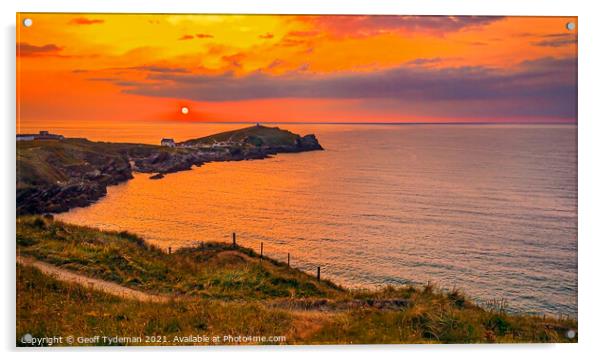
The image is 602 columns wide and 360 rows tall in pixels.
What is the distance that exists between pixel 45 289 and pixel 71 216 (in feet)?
4.06

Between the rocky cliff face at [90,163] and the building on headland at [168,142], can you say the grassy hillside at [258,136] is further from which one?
the building on headland at [168,142]

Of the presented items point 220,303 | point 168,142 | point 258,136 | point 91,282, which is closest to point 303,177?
point 258,136

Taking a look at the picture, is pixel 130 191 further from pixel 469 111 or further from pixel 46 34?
pixel 469 111

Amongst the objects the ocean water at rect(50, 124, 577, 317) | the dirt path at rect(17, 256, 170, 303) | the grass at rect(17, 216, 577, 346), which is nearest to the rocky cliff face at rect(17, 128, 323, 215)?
the ocean water at rect(50, 124, 577, 317)

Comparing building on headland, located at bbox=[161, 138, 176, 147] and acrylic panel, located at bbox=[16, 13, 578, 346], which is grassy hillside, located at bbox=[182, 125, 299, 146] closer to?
acrylic panel, located at bbox=[16, 13, 578, 346]

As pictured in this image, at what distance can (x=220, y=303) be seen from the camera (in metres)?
7.57

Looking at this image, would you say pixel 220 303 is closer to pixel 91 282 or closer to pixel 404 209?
pixel 91 282

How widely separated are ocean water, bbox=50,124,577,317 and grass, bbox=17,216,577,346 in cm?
25

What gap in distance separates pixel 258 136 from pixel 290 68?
1360 mm

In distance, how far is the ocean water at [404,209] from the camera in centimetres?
782


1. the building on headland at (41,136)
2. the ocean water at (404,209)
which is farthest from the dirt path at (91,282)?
the building on headland at (41,136)

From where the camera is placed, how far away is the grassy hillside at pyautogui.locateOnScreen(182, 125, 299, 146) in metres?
8.48

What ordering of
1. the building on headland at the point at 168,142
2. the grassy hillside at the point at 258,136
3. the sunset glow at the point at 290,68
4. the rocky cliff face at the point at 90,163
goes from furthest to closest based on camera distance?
1. the grassy hillside at the point at 258,136
2. the building on headland at the point at 168,142
3. the sunset glow at the point at 290,68
4. the rocky cliff face at the point at 90,163

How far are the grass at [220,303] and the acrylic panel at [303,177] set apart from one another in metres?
0.03
